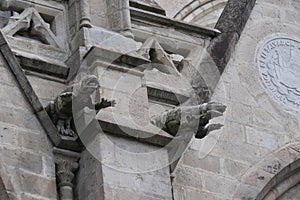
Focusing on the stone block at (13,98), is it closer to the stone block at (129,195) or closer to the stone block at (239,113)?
the stone block at (129,195)

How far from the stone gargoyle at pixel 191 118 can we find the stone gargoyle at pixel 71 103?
617 millimetres

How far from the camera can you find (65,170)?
12.1m

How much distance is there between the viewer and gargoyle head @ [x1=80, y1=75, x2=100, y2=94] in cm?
1191

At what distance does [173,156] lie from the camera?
12.5 metres

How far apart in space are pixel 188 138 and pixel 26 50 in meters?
1.47

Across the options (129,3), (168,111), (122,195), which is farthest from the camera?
(129,3)

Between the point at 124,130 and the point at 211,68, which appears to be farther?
the point at 211,68

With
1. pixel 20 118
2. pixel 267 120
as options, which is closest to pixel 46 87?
pixel 20 118

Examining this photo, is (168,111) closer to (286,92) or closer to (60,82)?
(60,82)

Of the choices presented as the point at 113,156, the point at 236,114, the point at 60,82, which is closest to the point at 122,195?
the point at 113,156

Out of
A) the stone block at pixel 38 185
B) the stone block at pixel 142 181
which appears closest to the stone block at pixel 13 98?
the stone block at pixel 38 185

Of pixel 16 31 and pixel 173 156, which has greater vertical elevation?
pixel 16 31

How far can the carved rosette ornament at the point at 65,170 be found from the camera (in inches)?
474

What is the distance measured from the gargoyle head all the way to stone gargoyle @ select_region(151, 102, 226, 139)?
2.33 feet
